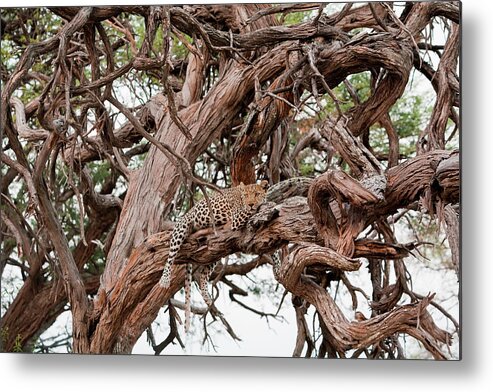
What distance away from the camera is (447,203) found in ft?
10.4

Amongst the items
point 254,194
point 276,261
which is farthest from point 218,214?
point 276,261

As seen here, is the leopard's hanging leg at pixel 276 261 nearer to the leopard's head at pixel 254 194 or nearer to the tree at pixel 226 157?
the tree at pixel 226 157

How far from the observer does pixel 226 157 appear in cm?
356

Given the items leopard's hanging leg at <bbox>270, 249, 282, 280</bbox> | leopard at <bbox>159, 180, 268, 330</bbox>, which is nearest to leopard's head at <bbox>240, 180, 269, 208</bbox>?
leopard at <bbox>159, 180, 268, 330</bbox>

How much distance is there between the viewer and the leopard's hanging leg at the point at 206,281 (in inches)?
134

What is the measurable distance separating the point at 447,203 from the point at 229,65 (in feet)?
3.36

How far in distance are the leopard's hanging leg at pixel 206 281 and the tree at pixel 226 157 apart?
25 millimetres

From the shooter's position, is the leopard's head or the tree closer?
the tree

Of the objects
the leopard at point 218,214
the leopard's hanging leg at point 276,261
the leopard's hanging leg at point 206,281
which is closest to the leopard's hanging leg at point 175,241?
the leopard at point 218,214

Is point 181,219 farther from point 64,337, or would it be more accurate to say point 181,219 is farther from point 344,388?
point 344,388

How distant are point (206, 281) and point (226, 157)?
46 centimetres

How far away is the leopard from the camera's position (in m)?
3.41

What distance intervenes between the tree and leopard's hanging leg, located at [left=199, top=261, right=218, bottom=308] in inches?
1.0

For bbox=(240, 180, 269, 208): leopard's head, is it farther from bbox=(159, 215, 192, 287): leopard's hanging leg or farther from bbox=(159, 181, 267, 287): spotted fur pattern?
bbox=(159, 215, 192, 287): leopard's hanging leg
